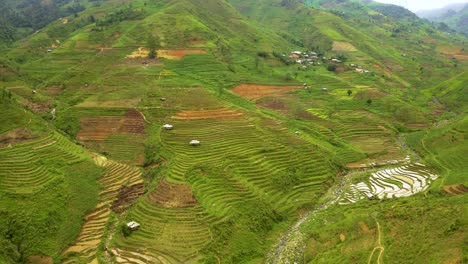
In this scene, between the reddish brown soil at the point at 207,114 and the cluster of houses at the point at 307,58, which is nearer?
the reddish brown soil at the point at 207,114

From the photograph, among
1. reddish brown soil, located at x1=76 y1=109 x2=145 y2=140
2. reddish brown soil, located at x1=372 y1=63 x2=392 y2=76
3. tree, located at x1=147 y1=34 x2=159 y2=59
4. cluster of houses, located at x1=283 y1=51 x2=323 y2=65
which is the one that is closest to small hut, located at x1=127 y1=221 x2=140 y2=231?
reddish brown soil, located at x1=76 y1=109 x2=145 y2=140

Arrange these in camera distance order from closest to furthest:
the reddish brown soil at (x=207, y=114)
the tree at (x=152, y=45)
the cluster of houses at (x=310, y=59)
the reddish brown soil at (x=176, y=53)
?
1. the reddish brown soil at (x=207, y=114)
2. the tree at (x=152, y=45)
3. the reddish brown soil at (x=176, y=53)
4. the cluster of houses at (x=310, y=59)

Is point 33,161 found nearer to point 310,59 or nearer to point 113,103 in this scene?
point 113,103

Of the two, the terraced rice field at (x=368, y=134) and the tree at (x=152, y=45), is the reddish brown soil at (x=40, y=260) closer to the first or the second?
the terraced rice field at (x=368, y=134)

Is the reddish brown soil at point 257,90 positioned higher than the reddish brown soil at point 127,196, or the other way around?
the reddish brown soil at point 257,90

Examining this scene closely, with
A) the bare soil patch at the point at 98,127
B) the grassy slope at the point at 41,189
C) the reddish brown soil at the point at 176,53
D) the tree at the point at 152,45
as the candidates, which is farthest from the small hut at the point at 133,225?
the tree at the point at 152,45

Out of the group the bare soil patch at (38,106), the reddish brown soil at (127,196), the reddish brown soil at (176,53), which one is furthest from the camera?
the reddish brown soil at (176,53)

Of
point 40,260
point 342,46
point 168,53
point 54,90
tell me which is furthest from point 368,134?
point 342,46
